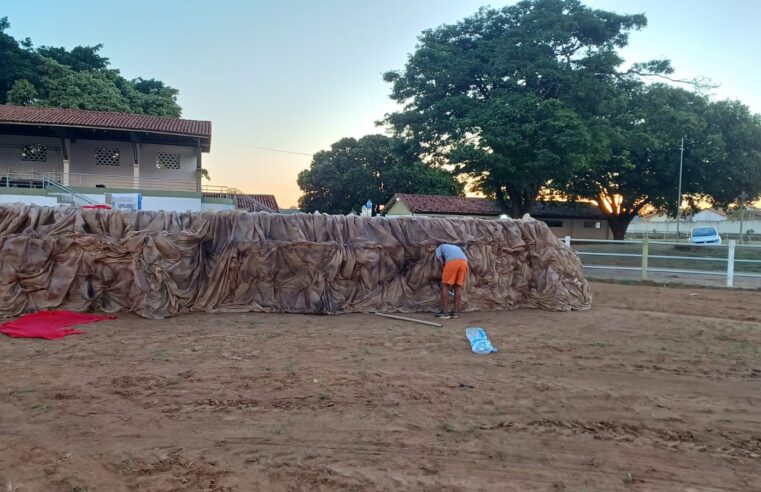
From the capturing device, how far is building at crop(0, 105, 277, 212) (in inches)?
864

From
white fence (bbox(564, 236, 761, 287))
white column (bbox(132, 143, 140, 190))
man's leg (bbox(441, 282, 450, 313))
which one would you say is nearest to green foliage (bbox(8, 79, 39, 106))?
white column (bbox(132, 143, 140, 190))

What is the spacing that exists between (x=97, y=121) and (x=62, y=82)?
29.6 feet

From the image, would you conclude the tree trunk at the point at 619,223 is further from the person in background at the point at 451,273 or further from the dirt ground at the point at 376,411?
the person in background at the point at 451,273

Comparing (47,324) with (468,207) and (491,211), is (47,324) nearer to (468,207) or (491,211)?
(468,207)

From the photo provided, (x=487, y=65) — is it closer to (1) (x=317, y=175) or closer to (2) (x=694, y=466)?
(2) (x=694, y=466)

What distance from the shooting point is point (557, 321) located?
310 inches

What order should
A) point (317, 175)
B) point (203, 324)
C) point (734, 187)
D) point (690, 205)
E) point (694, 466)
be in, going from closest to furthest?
point (694, 466) < point (203, 324) < point (734, 187) < point (690, 205) < point (317, 175)

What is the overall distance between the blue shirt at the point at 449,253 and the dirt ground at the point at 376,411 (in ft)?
5.26

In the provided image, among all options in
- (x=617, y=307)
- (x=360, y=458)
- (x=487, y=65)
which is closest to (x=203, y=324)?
(x=360, y=458)

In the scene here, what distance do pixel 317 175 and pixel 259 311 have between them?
33579 millimetres

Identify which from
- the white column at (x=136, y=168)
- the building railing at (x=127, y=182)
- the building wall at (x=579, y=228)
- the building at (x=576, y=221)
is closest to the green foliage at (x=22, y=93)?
the building railing at (x=127, y=182)

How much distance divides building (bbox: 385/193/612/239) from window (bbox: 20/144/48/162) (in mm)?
20372

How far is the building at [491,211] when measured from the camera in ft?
112

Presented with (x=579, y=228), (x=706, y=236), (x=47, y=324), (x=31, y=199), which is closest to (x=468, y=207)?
(x=579, y=228)
